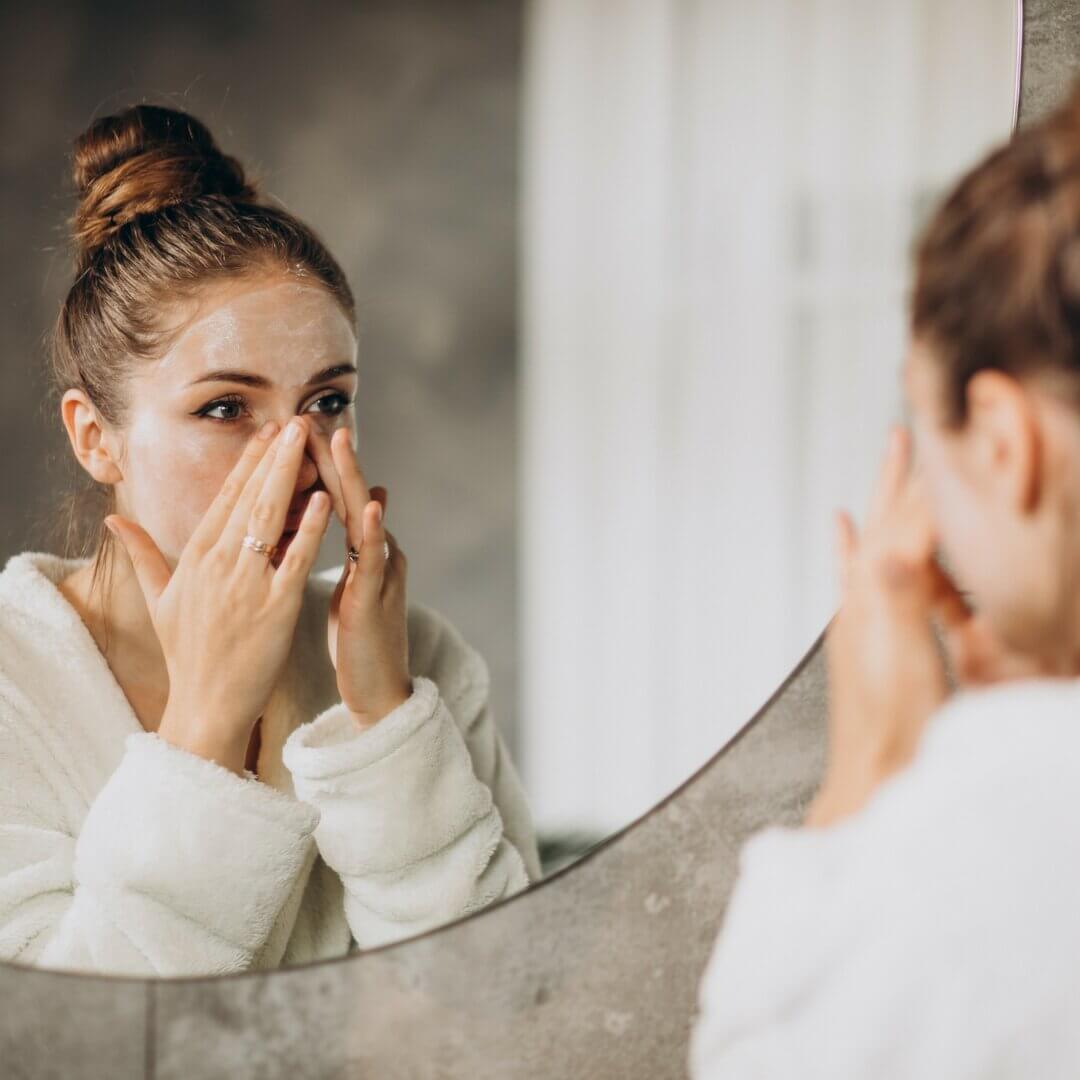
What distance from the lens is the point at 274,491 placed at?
509 millimetres

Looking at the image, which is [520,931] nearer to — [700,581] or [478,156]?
[700,581]

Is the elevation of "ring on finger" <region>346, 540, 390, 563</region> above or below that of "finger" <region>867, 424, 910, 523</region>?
below

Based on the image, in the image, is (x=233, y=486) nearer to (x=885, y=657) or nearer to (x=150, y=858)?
(x=150, y=858)

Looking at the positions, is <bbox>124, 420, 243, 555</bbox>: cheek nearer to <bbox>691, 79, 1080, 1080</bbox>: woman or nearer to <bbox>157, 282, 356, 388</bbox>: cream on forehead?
<bbox>157, 282, 356, 388</bbox>: cream on forehead

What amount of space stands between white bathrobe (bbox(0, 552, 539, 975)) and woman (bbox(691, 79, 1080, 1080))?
20cm

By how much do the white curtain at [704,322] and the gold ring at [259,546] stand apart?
12 cm

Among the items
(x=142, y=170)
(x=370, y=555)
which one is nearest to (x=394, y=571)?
(x=370, y=555)

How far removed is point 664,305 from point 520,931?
0.33m

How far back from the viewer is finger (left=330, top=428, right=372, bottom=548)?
520mm

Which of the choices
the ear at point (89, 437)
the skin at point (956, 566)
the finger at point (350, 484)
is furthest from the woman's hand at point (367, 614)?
the skin at point (956, 566)

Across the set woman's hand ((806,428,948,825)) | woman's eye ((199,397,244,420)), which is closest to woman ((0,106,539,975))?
woman's eye ((199,397,244,420))

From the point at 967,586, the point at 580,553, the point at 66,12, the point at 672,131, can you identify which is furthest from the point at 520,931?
the point at 66,12

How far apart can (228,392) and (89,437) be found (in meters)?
0.08

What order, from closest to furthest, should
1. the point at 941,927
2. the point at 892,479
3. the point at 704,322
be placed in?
the point at 941,927, the point at 892,479, the point at 704,322
